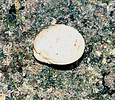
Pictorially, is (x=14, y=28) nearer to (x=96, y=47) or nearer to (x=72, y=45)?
(x=72, y=45)

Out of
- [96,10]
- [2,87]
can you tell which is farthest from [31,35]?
[96,10]

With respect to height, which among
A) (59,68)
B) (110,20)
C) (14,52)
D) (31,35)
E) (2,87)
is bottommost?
(2,87)

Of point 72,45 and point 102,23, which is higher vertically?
point 102,23

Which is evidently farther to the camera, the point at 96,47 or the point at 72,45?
the point at 96,47

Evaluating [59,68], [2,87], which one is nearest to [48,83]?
[59,68]

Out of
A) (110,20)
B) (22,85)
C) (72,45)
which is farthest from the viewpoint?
(110,20)

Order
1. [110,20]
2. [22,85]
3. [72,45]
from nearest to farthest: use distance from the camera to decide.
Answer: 1. [72,45]
2. [22,85]
3. [110,20]
